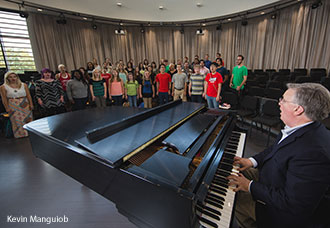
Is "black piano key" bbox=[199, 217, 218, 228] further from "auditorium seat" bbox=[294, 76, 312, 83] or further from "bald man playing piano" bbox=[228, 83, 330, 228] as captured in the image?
"auditorium seat" bbox=[294, 76, 312, 83]

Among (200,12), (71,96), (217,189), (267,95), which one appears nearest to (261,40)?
(200,12)

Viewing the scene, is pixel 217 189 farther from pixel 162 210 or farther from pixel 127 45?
pixel 127 45

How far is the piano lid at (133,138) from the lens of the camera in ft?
3.81

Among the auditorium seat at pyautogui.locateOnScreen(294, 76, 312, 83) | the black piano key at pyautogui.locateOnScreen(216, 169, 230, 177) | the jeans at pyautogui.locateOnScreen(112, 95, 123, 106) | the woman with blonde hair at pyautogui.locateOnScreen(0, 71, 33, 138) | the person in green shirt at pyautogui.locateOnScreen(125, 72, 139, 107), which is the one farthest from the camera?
the auditorium seat at pyautogui.locateOnScreen(294, 76, 312, 83)

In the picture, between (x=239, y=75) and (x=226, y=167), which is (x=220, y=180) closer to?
(x=226, y=167)

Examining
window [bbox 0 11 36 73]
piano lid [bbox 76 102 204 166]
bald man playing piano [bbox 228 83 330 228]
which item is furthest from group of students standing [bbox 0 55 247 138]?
window [bbox 0 11 36 73]

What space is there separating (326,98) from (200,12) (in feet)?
32.0

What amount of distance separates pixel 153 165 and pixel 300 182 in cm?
85

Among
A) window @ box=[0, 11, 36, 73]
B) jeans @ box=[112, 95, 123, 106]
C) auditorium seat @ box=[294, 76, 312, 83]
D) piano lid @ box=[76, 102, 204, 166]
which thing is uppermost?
window @ box=[0, 11, 36, 73]

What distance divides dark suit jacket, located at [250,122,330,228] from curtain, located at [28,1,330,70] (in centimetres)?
828

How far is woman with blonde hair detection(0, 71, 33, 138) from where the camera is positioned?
3.62m

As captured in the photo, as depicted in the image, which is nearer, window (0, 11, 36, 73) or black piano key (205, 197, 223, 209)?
black piano key (205, 197, 223, 209)

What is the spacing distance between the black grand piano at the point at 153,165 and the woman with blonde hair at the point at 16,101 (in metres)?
2.58

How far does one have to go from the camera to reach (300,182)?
91 centimetres
